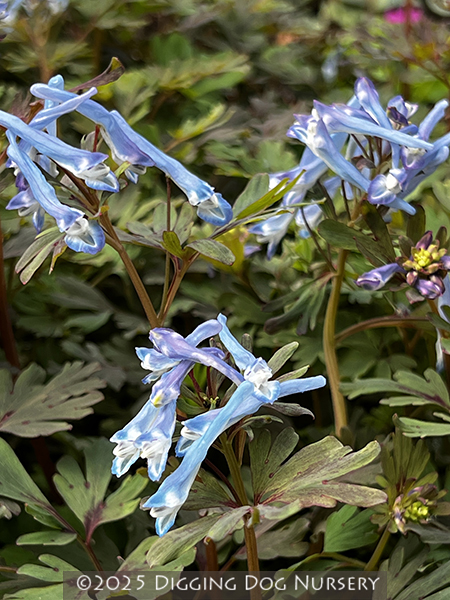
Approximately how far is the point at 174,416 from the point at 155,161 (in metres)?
0.24

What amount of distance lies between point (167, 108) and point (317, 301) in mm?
691

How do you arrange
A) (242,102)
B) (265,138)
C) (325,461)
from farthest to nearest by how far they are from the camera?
1. (242,102)
2. (265,138)
3. (325,461)

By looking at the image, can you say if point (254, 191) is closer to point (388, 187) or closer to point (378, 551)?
point (388, 187)

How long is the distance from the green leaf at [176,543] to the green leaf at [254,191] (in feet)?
1.03

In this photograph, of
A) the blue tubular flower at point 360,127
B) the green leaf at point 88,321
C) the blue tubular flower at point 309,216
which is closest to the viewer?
the blue tubular flower at point 360,127

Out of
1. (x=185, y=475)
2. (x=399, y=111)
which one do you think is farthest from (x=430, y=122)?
(x=185, y=475)

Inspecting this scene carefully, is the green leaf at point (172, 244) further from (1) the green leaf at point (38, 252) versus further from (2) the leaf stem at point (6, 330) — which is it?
(2) the leaf stem at point (6, 330)

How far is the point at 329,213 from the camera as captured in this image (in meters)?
0.67

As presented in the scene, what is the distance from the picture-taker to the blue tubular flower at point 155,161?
544mm

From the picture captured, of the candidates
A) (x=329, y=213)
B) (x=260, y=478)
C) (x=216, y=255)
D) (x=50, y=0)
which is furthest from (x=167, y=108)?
(x=260, y=478)

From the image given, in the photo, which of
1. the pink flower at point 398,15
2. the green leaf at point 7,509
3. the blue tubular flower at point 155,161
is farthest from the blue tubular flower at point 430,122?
the pink flower at point 398,15

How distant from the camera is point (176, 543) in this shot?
0.42m

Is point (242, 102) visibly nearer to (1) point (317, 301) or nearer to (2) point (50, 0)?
(2) point (50, 0)

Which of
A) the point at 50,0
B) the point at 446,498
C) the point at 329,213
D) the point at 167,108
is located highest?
the point at 50,0
